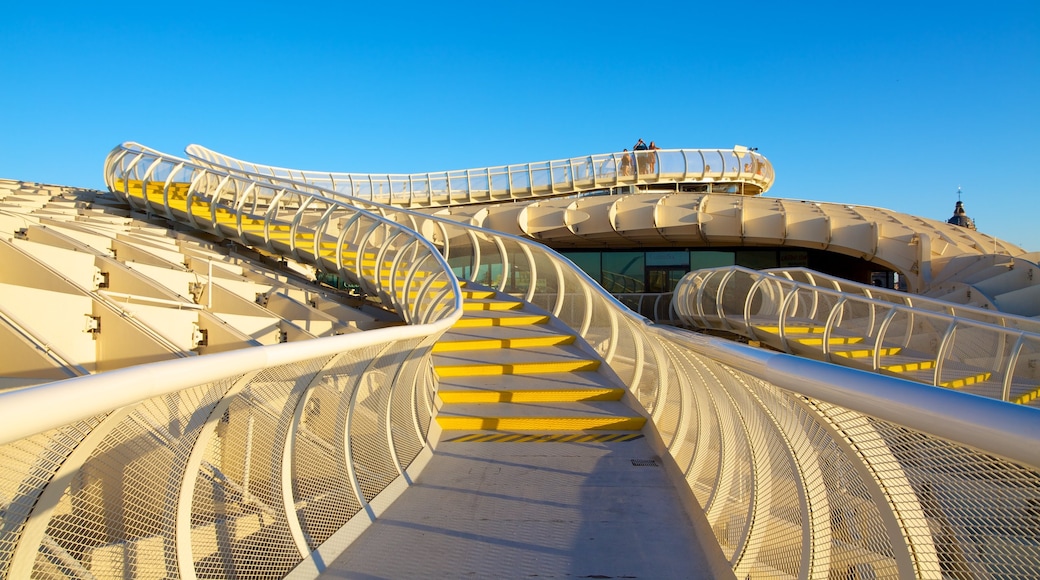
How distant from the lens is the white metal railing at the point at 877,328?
732 centimetres

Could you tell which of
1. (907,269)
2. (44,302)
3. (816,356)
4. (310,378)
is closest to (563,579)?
(310,378)

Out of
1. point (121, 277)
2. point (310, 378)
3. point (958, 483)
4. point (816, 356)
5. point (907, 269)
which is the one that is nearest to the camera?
point (958, 483)

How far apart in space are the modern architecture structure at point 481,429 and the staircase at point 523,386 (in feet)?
0.10

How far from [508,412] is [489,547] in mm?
2918

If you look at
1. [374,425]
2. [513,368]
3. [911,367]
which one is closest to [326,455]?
[374,425]

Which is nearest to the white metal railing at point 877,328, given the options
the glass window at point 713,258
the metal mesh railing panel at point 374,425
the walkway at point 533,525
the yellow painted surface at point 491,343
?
the yellow painted surface at point 491,343

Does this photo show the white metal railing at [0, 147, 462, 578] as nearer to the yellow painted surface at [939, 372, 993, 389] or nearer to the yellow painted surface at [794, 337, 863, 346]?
the yellow painted surface at [939, 372, 993, 389]

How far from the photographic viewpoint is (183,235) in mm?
15055

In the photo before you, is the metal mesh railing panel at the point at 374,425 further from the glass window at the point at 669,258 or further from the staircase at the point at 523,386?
the glass window at the point at 669,258

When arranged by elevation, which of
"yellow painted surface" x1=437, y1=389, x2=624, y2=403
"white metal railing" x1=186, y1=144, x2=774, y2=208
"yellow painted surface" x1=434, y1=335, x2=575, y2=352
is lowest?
"yellow painted surface" x1=437, y1=389, x2=624, y2=403

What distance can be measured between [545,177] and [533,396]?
21.8 m

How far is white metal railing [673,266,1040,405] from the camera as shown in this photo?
7.32m

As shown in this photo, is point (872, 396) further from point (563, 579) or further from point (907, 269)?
point (907, 269)

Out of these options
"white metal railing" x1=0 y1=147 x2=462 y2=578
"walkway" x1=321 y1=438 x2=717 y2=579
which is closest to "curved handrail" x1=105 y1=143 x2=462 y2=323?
"walkway" x1=321 y1=438 x2=717 y2=579
